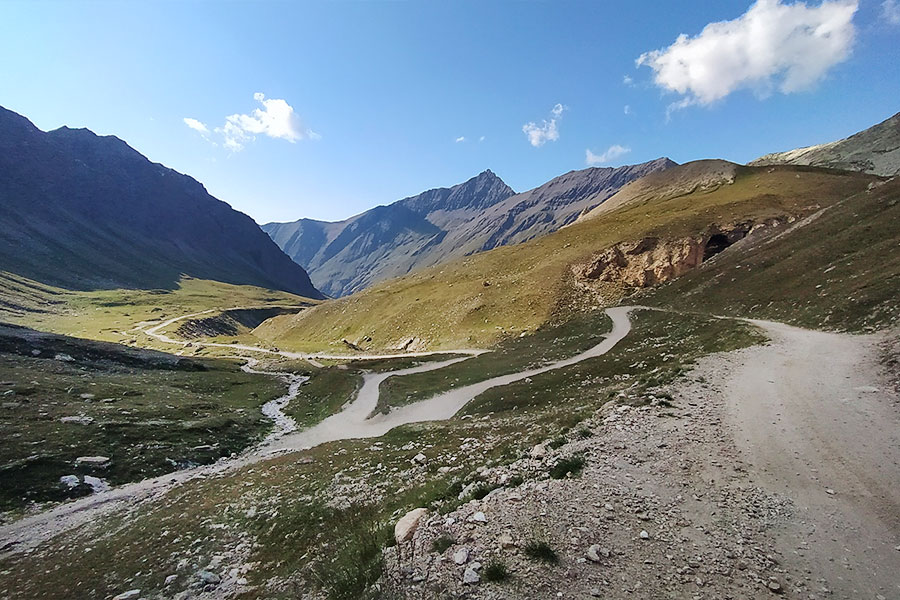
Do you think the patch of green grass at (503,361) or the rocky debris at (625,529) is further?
the patch of green grass at (503,361)

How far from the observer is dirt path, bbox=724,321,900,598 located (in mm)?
8484

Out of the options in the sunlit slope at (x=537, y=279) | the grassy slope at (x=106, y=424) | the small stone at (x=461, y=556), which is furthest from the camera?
the sunlit slope at (x=537, y=279)

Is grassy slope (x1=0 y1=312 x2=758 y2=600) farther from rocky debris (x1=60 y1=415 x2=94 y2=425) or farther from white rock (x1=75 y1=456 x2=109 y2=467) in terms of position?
rocky debris (x1=60 y1=415 x2=94 y2=425)

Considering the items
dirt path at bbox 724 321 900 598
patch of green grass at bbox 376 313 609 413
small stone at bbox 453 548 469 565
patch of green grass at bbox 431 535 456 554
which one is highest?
small stone at bbox 453 548 469 565

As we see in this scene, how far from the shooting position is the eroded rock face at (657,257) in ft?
248

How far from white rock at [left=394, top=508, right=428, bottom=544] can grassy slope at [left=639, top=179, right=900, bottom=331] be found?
3457 centimetres

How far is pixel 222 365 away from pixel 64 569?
66025mm

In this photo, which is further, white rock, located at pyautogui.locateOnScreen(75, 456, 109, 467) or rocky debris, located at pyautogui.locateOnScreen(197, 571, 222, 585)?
white rock, located at pyautogui.locateOnScreen(75, 456, 109, 467)

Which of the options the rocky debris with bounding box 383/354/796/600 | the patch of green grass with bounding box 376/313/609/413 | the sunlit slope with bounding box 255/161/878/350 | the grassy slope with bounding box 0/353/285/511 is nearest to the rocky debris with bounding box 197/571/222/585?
the rocky debris with bounding box 383/354/796/600

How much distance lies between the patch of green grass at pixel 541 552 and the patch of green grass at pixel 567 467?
4.04 metres

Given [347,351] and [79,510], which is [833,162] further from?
[79,510]

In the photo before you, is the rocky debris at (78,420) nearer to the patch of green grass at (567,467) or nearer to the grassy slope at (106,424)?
the grassy slope at (106,424)

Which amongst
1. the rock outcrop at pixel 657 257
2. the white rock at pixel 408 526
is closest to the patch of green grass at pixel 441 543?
the white rock at pixel 408 526

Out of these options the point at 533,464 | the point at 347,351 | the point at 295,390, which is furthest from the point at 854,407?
→ the point at 347,351
